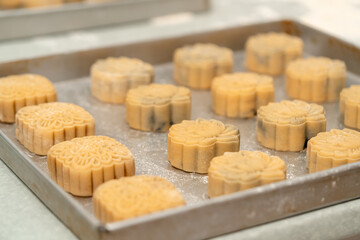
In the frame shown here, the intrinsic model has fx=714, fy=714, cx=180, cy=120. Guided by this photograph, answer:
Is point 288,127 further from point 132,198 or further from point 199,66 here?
point 132,198

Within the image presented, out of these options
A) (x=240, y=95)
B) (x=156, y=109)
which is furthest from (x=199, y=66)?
(x=156, y=109)

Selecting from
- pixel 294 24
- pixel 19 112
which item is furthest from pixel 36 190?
pixel 294 24

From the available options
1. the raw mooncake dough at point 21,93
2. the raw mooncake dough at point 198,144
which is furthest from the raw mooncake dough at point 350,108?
the raw mooncake dough at point 21,93

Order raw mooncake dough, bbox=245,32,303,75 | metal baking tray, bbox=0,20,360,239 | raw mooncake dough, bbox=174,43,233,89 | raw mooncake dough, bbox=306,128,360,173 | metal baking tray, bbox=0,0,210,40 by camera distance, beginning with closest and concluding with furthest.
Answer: metal baking tray, bbox=0,20,360,239 → raw mooncake dough, bbox=306,128,360,173 → raw mooncake dough, bbox=174,43,233,89 → raw mooncake dough, bbox=245,32,303,75 → metal baking tray, bbox=0,0,210,40

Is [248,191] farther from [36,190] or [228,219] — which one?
[36,190]

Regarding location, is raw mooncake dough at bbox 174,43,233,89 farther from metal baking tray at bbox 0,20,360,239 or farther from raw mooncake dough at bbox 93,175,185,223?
raw mooncake dough at bbox 93,175,185,223

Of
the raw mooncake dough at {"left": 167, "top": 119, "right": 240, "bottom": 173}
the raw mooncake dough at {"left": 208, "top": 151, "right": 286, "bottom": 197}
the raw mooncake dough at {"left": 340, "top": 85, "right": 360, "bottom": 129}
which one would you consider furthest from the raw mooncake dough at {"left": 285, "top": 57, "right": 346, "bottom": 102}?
the raw mooncake dough at {"left": 208, "top": 151, "right": 286, "bottom": 197}
